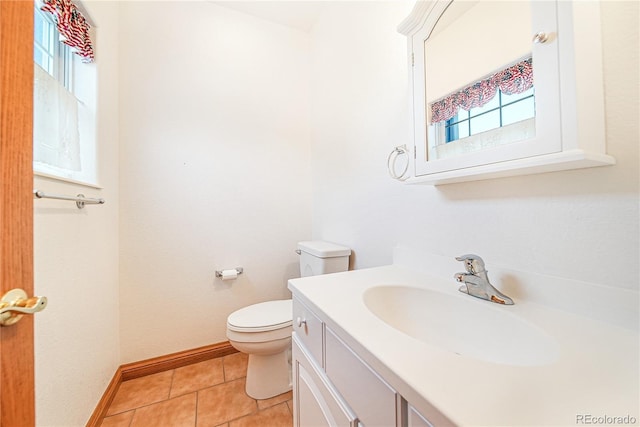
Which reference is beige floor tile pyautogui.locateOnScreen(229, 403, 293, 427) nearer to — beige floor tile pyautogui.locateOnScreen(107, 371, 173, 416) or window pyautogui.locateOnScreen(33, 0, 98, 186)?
beige floor tile pyautogui.locateOnScreen(107, 371, 173, 416)

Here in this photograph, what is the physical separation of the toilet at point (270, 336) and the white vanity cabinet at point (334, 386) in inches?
18.3

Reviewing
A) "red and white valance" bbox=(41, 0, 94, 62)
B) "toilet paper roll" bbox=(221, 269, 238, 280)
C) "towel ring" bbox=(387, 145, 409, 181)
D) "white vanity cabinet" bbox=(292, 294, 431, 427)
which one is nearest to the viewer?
"white vanity cabinet" bbox=(292, 294, 431, 427)

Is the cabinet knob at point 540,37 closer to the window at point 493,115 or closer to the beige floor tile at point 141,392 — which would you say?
the window at point 493,115

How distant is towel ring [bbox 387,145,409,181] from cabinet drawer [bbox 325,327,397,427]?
775mm

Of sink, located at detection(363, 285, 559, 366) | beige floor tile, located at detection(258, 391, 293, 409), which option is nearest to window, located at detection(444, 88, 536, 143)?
sink, located at detection(363, 285, 559, 366)

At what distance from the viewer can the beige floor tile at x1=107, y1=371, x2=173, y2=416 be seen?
1334mm

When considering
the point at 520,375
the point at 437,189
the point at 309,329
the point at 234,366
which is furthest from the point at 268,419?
the point at 437,189

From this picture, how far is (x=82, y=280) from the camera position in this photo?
3.57 feet

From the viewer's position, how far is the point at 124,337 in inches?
60.6

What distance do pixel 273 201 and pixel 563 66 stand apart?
5.60ft

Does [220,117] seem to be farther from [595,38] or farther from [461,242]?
[595,38]

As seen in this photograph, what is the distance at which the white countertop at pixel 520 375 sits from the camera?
1.08 ft

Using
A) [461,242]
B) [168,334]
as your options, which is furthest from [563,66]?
[168,334]

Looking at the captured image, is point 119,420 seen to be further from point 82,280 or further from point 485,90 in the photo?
point 485,90
